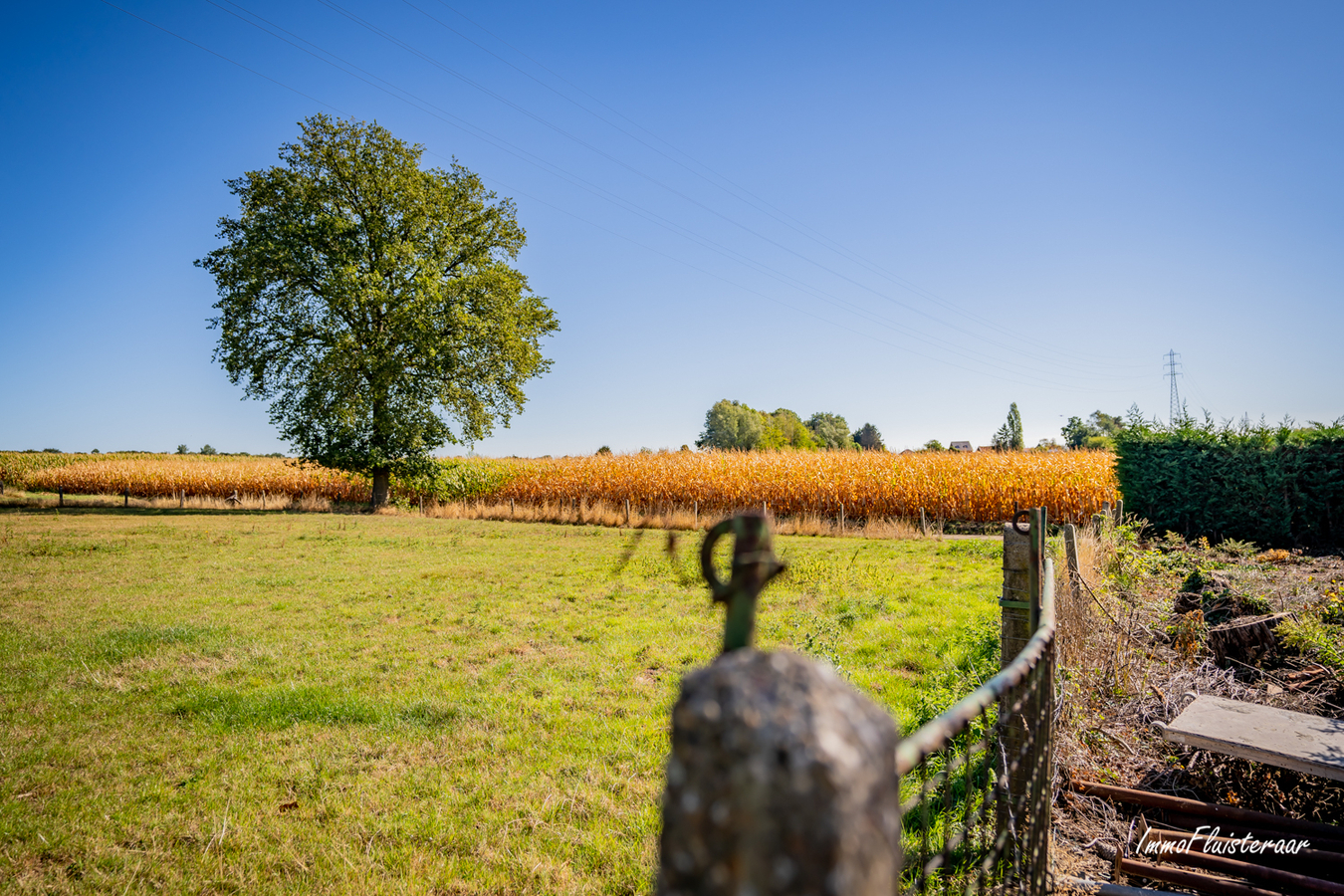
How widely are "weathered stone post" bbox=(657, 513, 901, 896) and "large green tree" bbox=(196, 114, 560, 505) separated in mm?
24506

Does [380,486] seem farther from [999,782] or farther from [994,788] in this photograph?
[994,788]

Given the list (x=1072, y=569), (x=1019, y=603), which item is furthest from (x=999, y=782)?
(x=1072, y=569)

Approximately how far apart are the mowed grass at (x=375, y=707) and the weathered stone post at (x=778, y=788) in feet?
10.3

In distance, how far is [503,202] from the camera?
1089 inches

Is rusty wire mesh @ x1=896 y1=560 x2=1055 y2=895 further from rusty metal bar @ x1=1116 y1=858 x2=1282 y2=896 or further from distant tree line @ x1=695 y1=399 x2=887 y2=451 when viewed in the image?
distant tree line @ x1=695 y1=399 x2=887 y2=451

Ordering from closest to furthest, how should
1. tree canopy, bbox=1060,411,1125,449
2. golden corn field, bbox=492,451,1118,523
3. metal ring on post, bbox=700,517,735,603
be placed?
metal ring on post, bbox=700,517,735,603 → golden corn field, bbox=492,451,1118,523 → tree canopy, bbox=1060,411,1125,449

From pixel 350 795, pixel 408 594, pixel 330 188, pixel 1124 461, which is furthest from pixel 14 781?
pixel 330 188

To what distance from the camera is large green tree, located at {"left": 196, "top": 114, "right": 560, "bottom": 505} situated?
78.1ft

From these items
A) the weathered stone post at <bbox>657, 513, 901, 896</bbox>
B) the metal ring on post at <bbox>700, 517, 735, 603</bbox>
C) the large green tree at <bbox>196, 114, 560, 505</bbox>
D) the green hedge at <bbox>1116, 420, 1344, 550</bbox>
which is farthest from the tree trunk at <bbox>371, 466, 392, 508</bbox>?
the weathered stone post at <bbox>657, 513, 901, 896</bbox>

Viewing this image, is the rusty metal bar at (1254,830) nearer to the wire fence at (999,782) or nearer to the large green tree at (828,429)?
the wire fence at (999,782)

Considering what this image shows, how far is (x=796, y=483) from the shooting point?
20.2 metres

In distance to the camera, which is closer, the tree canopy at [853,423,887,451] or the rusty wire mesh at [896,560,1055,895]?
the rusty wire mesh at [896,560,1055,895]

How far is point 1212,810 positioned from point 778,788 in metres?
4.46

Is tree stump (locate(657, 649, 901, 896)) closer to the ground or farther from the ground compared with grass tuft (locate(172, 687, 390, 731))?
farther from the ground
